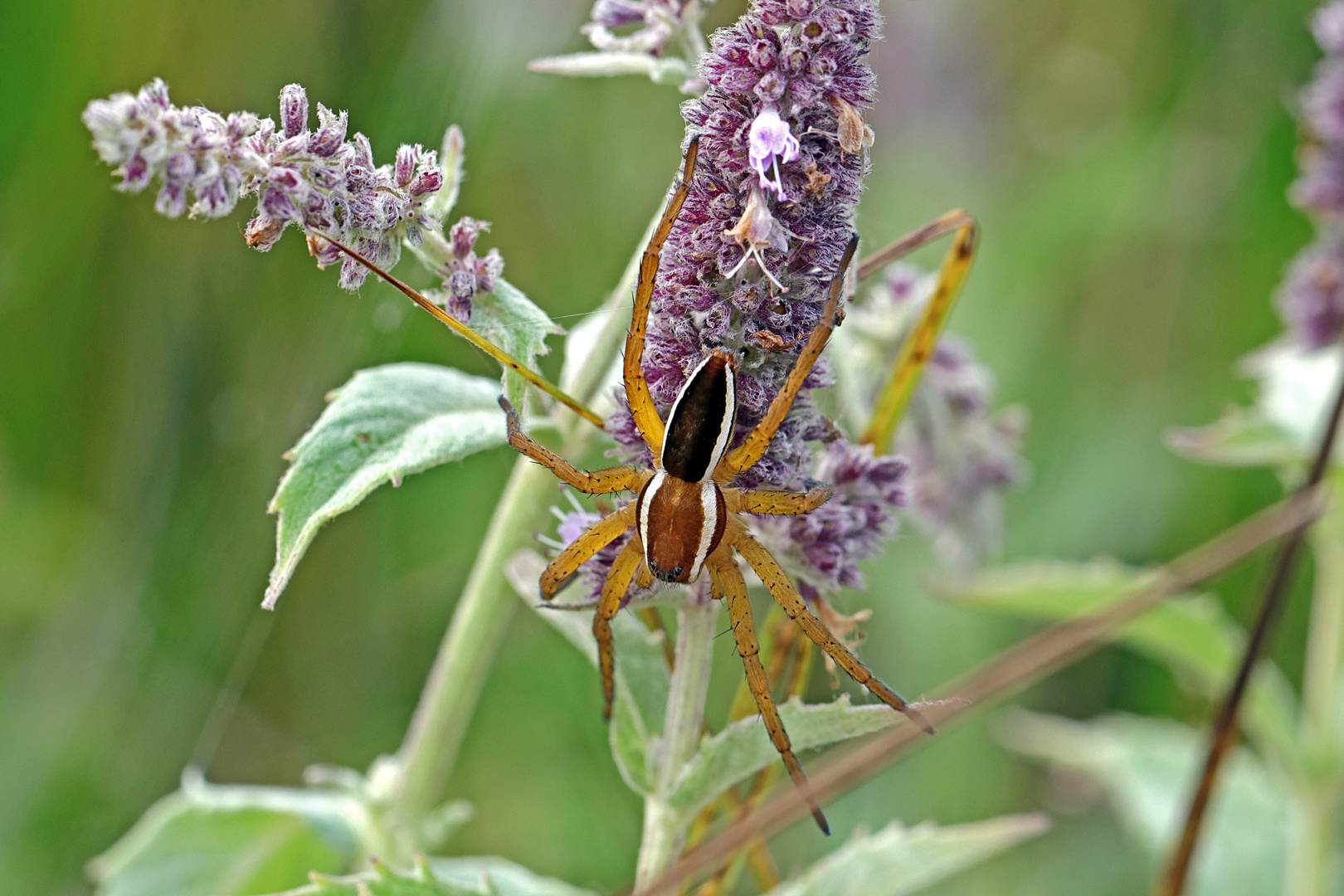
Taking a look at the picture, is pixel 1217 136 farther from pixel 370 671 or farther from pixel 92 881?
pixel 92 881

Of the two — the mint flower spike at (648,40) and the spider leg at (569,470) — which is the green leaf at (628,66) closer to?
the mint flower spike at (648,40)

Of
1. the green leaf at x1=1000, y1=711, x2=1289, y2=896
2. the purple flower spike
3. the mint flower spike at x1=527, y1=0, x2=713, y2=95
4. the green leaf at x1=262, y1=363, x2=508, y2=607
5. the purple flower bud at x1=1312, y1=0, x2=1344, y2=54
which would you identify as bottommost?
the green leaf at x1=1000, y1=711, x2=1289, y2=896

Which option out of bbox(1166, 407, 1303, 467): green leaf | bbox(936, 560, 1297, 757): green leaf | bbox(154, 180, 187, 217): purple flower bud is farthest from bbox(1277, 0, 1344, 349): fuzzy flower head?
bbox(154, 180, 187, 217): purple flower bud

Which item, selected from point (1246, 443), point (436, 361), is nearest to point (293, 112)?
point (436, 361)

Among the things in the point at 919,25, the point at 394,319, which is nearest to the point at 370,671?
the point at 394,319

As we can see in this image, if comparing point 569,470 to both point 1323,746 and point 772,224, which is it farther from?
point 1323,746

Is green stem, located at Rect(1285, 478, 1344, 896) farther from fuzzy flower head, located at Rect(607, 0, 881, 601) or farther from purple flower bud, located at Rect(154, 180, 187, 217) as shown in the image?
purple flower bud, located at Rect(154, 180, 187, 217)

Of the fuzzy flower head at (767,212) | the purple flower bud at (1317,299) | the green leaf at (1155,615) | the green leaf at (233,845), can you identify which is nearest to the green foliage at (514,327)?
the fuzzy flower head at (767,212)
